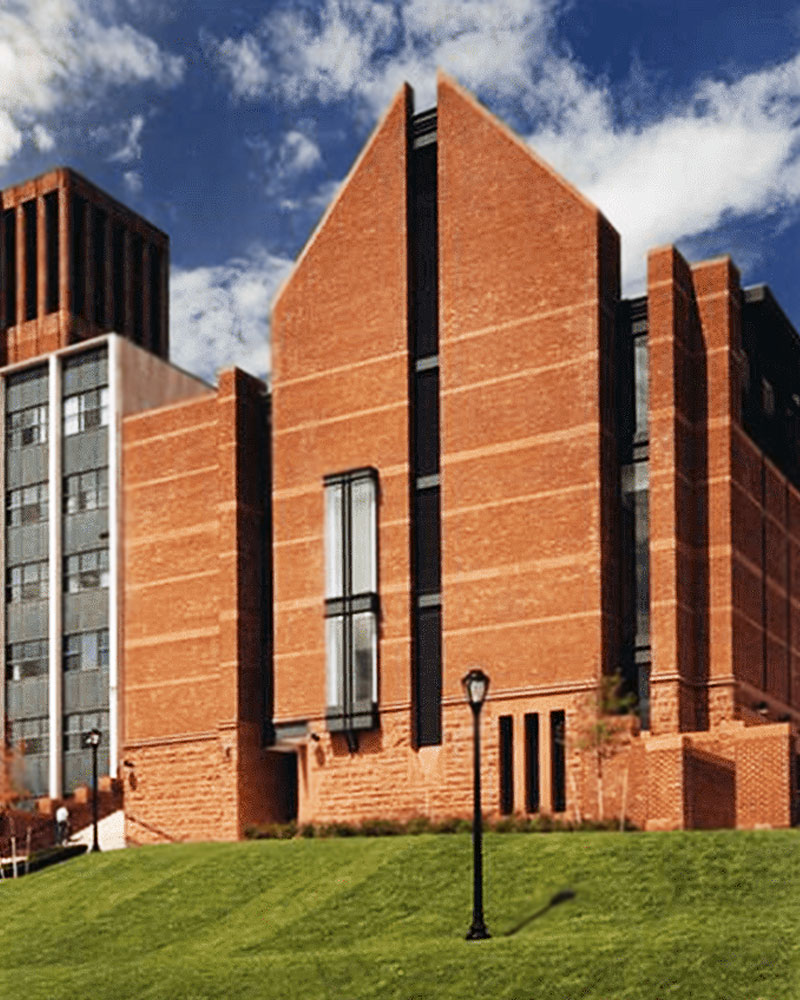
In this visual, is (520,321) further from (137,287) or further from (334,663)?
(137,287)

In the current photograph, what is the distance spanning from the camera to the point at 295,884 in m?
41.1

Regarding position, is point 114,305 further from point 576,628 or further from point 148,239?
point 576,628

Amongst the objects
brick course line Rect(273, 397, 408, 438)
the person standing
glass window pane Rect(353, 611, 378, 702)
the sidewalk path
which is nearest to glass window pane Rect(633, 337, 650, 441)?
brick course line Rect(273, 397, 408, 438)

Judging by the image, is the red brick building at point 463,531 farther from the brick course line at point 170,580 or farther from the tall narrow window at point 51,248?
the tall narrow window at point 51,248

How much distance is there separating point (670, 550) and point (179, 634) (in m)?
19.8

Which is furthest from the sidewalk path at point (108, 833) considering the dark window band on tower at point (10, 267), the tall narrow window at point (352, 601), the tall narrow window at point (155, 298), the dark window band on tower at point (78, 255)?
the tall narrow window at point (155, 298)

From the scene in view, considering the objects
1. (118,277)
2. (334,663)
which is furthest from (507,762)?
(118,277)

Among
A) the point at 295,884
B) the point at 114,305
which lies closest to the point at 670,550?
the point at 295,884

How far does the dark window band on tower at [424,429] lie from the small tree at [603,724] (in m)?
5.97

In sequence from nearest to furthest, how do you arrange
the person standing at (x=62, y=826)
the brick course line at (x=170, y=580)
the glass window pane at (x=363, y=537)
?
1. the glass window pane at (x=363, y=537)
2. the brick course line at (x=170, y=580)
3. the person standing at (x=62, y=826)

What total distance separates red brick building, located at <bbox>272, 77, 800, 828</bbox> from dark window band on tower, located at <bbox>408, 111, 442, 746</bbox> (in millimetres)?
95

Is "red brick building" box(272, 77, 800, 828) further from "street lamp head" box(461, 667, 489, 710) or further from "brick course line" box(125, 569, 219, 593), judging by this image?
"street lamp head" box(461, 667, 489, 710)

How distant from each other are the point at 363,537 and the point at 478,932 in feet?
86.5

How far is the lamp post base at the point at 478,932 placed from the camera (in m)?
32.0
